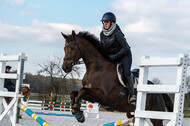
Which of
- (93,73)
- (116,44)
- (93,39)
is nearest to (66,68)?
(93,73)

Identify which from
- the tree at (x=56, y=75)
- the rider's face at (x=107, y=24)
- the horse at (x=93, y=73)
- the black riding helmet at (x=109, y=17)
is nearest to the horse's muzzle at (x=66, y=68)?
the horse at (x=93, y=73)

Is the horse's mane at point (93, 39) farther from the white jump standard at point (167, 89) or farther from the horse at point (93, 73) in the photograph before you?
the white jump standard at point (167, 89)

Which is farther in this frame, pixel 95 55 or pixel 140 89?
pixel 95 55

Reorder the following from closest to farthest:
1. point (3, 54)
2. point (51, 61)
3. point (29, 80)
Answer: point (3, 54) → point (51, 61) → point (29, 80)

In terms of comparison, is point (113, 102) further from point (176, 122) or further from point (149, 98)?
point (176, 122)

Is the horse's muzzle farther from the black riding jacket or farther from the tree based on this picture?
the tree

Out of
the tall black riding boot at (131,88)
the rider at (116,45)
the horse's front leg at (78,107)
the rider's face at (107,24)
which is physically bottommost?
the horse's front leg at (78,107)

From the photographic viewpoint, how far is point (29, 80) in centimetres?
4056

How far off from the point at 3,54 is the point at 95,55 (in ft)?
8.01

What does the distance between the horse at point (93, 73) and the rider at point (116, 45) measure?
17cm

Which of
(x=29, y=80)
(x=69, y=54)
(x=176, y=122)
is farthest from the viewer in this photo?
(x=29, y=80)

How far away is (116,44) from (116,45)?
0.02m

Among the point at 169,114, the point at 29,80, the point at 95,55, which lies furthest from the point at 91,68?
the point at 29,80

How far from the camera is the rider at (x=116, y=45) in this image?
6.41 meters
